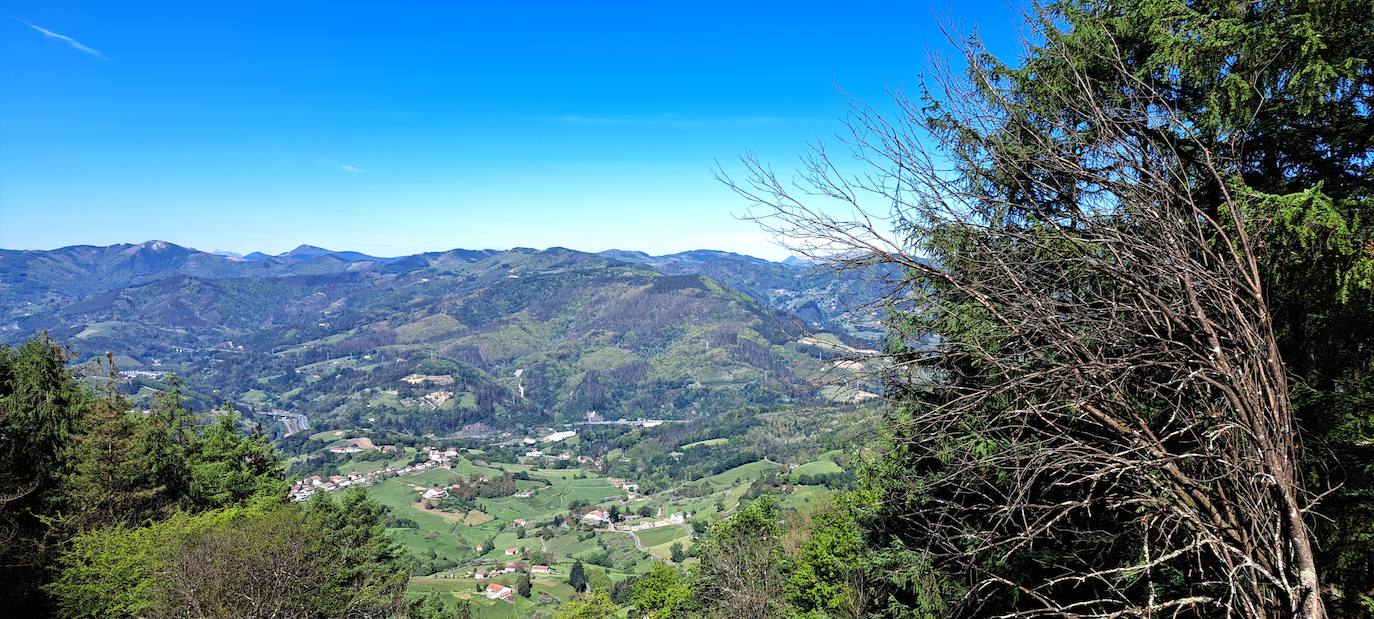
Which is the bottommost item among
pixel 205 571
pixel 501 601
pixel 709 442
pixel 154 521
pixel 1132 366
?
pixel 709 442

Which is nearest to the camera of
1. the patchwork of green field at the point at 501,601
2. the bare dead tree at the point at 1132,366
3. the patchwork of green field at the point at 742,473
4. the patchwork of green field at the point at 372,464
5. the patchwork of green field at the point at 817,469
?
the bare dead tree at the point at 1132,366

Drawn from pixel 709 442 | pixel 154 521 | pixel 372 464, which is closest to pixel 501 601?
pixel 154 521

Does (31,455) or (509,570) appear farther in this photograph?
(509,570)

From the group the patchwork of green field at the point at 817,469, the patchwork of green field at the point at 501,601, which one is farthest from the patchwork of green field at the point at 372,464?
the patchwork of green field at the point at 817,469

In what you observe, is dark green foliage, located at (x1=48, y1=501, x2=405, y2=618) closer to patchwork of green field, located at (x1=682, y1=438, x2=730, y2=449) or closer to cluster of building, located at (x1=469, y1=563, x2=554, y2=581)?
cluster of building, located at (x1=469, y1=563, x2=554, y2=581)

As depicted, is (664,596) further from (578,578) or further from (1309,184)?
(578,578)

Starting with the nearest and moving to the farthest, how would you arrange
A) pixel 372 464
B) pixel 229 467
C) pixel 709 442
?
pixel 229 467 → pixel 372 464 → pixel 709 442

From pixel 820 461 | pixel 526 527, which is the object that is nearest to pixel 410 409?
pixel 526 527

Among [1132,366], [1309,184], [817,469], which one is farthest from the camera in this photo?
[817,469]

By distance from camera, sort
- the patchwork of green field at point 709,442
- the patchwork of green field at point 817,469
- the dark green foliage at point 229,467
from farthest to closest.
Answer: the patchwork of green field at point 709,442 → the patchwork of green field at point 817,469 → the dark green foliage at point 229,467

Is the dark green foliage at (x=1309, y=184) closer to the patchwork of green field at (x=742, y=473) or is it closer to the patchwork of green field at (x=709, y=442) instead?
the patchwork of green field at (x=742, y=473)

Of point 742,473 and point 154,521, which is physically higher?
point 154,521

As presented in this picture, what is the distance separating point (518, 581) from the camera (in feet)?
164

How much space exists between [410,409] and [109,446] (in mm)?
142868
